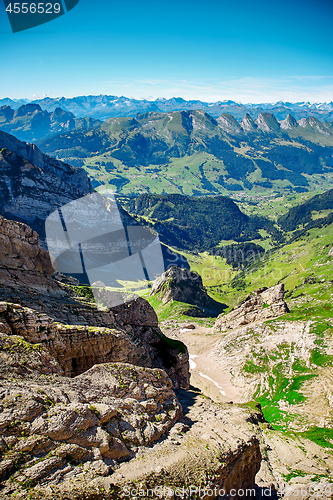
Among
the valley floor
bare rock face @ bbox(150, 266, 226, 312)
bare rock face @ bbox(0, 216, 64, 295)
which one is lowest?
bare rock face @ bbox(150, 266, 226, 312)

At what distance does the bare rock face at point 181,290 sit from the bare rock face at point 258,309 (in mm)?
46305

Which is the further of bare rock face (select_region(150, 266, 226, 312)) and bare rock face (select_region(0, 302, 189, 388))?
bare rock face (select_region(150, 266, 226, 312))

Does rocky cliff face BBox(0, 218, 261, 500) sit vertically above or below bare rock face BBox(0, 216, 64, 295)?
below

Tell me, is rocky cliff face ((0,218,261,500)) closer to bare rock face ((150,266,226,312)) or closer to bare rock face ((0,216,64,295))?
bare rock face ((0,216,64,295))

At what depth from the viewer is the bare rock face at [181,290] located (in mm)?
154125

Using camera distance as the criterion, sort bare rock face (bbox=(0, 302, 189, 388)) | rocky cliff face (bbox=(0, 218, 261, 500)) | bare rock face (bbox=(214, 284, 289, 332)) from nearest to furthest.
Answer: rocky cliff face (bbox=(0, 218, 261, 500)), bare rock face (bbox=(0, 302, 189, 388)), bare rock face (bbox=(214, 284, 289, 332))

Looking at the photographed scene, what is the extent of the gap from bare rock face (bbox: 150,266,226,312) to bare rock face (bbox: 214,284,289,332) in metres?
46.3

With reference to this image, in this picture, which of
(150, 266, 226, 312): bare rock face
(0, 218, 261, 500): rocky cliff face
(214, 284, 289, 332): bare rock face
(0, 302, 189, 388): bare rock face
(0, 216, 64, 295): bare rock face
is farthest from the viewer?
(150, 266, 226, 312): bare rock face

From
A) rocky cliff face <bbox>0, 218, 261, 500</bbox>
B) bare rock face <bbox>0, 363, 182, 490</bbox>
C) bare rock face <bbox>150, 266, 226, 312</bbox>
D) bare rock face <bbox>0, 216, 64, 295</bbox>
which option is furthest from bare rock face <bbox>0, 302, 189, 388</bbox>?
bare rock face <bbox>150, 266, 226, 312</bbox>

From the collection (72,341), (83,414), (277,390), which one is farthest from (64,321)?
(277,390)

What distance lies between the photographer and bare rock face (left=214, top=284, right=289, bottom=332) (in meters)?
91.2

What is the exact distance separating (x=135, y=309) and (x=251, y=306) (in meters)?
64.0

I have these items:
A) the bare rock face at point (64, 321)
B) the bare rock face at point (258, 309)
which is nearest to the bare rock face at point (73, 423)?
the bare rock face at point (64, 321)

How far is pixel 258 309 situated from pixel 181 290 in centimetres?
6261
